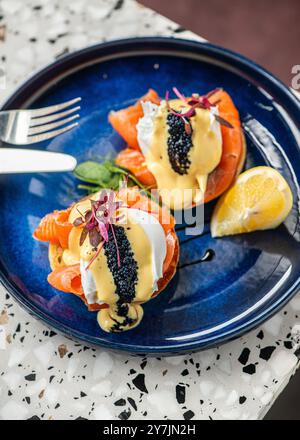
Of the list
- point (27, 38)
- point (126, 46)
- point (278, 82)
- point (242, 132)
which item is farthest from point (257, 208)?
point (27, 38)

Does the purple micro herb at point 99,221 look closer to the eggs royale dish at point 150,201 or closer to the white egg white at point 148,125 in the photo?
the eggs royale dish at point 150,201

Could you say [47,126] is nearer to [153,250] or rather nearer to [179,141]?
[179,141]

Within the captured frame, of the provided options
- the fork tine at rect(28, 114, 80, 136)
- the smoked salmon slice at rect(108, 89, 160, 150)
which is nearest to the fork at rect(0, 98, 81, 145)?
the fork tine at rect(28, 114, 80, 136)

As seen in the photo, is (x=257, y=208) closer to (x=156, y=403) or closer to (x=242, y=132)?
(x=242, y=132)

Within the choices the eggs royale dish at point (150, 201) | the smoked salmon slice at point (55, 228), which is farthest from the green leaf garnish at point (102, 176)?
the smoked salmon slice at point (55, 228)

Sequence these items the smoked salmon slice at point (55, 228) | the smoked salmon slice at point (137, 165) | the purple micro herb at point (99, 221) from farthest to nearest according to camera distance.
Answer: the smoked salmon slice at point (137, 165)
the smoked salmon slice at point (55, 228)
the purple micro herb at point (99, 221)
